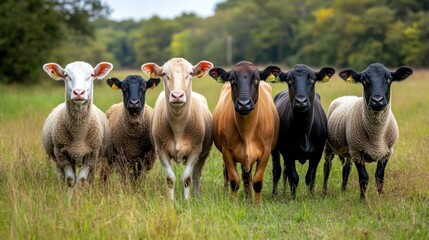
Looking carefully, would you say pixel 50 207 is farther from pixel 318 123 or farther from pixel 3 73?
pixel 3 73

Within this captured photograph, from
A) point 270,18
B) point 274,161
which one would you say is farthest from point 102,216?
point 270,18

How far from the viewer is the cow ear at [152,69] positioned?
9.45 metres

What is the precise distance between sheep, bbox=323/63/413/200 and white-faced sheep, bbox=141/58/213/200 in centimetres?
241

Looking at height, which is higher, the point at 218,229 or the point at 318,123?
the point at 318,123

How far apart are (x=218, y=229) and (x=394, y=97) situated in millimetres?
16730

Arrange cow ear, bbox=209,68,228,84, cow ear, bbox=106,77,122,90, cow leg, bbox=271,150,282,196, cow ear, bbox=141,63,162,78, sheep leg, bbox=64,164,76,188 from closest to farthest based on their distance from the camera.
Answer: sheep leg, bbox=64,164,76,188, cow ear, bbox=209,68,228,84, cow ear, bbox=141,63,162,78, cow ear, bbox=106,77,122,90, cow leg, bbox=271,150,282,196

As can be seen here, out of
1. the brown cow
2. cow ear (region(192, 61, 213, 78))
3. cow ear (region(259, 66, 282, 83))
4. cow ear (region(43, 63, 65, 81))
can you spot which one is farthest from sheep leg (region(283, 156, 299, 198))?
cow ear (region(43, 63, 65, 81))

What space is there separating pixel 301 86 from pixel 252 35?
81.6 metres

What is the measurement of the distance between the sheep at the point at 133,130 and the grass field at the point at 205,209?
0.40 metres

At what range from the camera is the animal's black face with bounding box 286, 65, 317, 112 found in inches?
355

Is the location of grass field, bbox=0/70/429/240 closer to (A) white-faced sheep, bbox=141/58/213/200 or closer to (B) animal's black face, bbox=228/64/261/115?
(A) white-faced sheep, bbox=141/58/213/200

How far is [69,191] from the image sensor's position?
892 centimetres

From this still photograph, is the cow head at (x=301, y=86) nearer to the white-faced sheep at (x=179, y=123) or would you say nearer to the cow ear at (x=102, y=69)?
the white-faced sheep at (x=179, y=123)

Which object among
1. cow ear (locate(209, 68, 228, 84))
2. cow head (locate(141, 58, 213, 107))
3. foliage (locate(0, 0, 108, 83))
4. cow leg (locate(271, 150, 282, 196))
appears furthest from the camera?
foliage (locate(0, 0, 108, 83))
